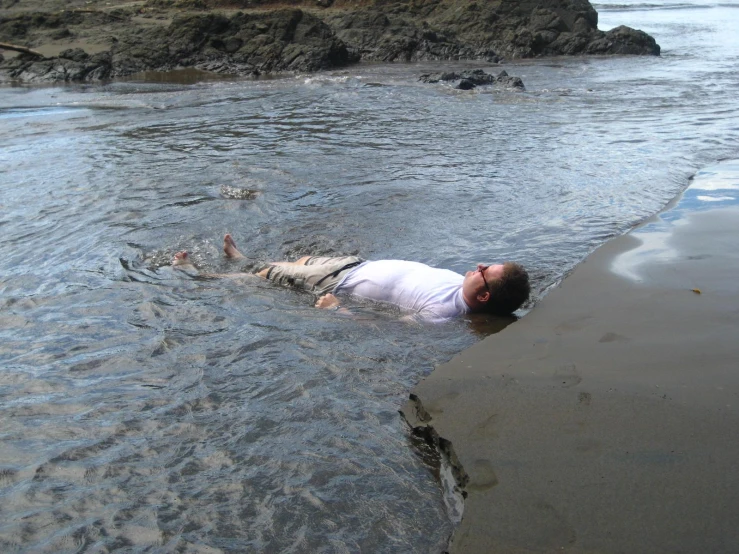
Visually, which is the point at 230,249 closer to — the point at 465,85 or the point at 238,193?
the point at 238,193

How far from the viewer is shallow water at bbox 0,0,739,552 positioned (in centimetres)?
323

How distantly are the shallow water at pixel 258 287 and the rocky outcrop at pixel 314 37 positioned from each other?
9383 millimetres

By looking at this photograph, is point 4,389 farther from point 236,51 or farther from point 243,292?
point 236,51

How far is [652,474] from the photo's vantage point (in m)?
3.06

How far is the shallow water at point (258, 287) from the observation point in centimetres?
323

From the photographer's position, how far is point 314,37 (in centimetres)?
2602

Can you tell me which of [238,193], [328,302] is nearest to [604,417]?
[328,302]

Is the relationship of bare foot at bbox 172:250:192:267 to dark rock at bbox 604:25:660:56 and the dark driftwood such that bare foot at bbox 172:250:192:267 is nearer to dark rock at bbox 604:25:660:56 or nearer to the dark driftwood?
the dark driftwood

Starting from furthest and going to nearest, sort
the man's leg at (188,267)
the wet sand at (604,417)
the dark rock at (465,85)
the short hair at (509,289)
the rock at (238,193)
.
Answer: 1. the dark rock at (465,85)
2. the rock at (238,193)
3. the man's leg at (188,267)
4. the short hair at (509,289)
5. the wet sand at (604,417)

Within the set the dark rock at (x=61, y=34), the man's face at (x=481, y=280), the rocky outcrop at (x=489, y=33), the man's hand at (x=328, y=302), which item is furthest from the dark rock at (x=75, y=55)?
the man's face at (x=481, y=280)

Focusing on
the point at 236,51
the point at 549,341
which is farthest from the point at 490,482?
the point at 236,51

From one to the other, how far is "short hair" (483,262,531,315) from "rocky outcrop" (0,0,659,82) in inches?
816

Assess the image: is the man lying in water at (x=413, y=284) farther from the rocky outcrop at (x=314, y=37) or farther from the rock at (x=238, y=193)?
the rocky outcrop at (x=314, y=37)

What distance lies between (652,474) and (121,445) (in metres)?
2.61
